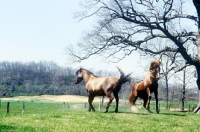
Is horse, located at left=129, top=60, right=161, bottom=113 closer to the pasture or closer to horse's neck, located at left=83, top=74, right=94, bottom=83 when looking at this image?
the pasture

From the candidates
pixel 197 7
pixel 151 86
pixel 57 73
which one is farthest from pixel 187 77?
pixel 57 73

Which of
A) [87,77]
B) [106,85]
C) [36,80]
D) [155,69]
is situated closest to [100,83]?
[106,85]

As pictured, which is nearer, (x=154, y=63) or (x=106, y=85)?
(x=106, y=85)

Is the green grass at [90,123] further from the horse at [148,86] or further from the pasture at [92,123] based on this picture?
the horse at [148,86]

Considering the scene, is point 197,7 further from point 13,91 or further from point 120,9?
point 13,91

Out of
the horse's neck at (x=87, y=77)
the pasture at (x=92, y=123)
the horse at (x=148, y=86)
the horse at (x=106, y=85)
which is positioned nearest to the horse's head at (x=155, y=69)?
the horse at (x=148, y=86)

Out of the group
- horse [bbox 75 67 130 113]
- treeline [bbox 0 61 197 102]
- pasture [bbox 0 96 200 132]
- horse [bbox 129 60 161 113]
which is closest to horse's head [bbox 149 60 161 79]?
horse [bbox 129 60 161 113]

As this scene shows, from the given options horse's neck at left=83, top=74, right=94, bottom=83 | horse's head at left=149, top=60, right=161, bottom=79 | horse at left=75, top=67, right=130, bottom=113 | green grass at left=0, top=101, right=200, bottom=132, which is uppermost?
horse's head at left=149, top=60, right=161, bottom=79

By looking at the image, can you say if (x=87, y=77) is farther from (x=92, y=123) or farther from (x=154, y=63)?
(x=92, y=123)

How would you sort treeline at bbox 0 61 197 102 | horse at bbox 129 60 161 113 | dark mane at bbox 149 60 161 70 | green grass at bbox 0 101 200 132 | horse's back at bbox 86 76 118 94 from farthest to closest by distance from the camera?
1. treeline at bbox 0 61 197 102
2. horse at bbox 129 60 161 113
3. dark mane at bbox 149 60 161 70
4. horse's back at bbox 86 76 118 94
5. green grass at bbox 0 101 200 132

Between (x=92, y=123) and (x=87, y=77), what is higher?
(x=87, y=77)

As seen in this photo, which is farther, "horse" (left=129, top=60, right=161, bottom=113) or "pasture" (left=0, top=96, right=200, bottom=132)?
"horse" (left=129, top=60, right=161, bottom=113)

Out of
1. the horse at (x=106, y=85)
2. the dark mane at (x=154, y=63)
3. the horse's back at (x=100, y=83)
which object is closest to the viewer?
the horse at (x=106, y=85)

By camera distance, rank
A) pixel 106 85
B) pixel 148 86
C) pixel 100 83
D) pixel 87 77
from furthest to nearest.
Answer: pixel 87 77, pixel 148 86, pixel 100 83, pixel 106 85
